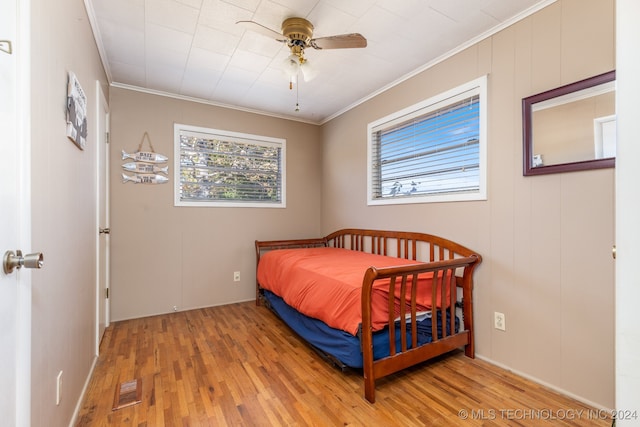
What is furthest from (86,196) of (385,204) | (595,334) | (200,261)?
(595,334)

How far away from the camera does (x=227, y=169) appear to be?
364cm

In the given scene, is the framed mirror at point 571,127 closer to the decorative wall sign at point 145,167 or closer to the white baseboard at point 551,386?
the white baseboard at point 551,386

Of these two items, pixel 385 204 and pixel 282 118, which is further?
pixel 282 118

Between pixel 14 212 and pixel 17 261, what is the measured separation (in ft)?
0.58

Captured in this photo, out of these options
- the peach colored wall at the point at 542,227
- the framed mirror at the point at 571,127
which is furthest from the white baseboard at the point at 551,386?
the framed mirror at the point at 571,127

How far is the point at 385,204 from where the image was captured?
122 inches

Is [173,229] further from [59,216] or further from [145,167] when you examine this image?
[59,216]

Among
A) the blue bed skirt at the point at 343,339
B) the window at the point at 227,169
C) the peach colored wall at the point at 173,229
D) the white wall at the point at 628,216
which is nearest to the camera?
the white wall at the point at 628,216

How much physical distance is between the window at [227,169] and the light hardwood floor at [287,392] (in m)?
1.69

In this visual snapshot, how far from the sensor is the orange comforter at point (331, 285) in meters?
1.82

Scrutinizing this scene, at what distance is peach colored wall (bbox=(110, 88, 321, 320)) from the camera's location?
9.89 feet

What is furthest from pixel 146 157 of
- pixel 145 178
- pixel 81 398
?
pixel 81 398

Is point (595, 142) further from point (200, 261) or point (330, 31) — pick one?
point (200, 261)

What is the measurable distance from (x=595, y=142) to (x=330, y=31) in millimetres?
1814
